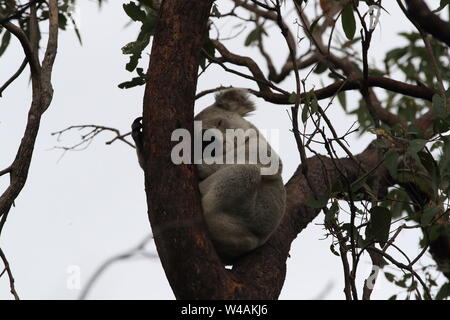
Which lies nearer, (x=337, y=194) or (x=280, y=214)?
(x=337, y=194)

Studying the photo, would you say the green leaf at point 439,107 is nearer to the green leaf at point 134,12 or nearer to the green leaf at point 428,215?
the green leaf at point 428,215

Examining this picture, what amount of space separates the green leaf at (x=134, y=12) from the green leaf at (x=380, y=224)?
1.52 m

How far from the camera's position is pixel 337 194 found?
3.34m

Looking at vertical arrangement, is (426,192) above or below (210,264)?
above

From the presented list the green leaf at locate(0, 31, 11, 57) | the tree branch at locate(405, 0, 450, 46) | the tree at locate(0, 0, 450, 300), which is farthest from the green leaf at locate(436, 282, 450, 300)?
the green leaf at locate(0, 31, 11, 57)

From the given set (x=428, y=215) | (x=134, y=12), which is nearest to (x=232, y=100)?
(x=134, y=12)

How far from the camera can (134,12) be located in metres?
3.47

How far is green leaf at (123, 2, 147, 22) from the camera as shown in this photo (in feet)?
11.3

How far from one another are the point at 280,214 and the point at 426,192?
1220mm

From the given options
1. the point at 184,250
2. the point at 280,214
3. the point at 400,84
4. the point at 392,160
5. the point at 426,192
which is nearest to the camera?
the point at 184,250

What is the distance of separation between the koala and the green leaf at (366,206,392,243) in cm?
62

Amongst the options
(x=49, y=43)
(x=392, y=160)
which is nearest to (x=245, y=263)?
(x=392, y=160)


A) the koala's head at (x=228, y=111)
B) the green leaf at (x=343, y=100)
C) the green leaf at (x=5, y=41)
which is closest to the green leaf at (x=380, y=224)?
the koala's head at (x=228, y=111)

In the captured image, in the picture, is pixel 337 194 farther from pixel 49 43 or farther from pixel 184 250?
pixel 49 43
